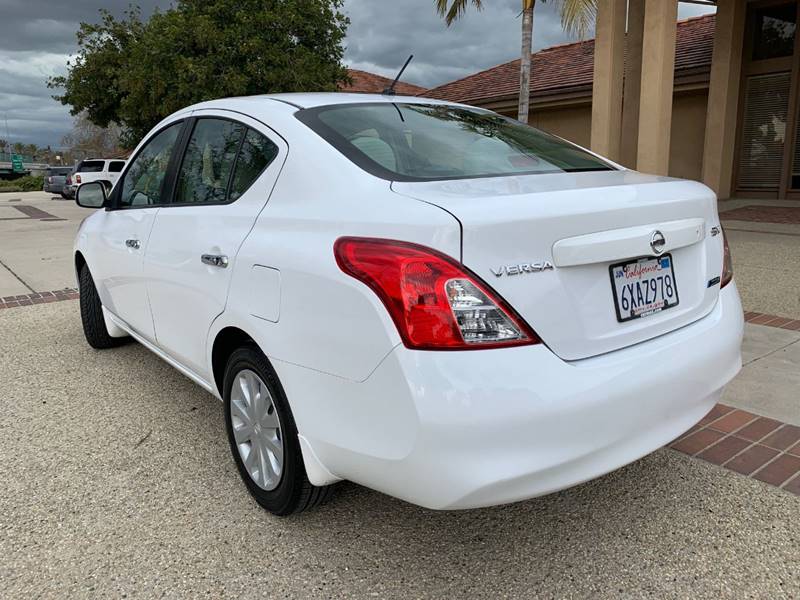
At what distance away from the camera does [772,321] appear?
5.12 m

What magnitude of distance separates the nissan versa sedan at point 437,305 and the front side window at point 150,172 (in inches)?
23.2

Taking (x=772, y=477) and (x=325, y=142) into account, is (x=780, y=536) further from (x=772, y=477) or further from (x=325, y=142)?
(x=325, y=142)

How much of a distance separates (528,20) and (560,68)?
687cm

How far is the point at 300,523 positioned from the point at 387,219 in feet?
4.21

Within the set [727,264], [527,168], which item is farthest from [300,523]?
[727,264]

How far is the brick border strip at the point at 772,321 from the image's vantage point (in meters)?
4.97

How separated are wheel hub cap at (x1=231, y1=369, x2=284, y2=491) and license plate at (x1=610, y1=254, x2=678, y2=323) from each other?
1.23 m

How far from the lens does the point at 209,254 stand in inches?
105

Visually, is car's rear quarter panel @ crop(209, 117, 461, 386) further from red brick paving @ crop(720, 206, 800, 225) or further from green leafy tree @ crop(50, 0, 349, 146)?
green leafy tree @ crop(50, 0, 349, 146)

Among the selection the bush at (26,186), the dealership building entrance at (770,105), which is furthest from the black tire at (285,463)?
the bush at (26,186)

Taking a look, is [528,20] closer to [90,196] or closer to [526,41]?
[526,41]

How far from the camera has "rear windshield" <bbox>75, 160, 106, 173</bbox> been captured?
89.2ft

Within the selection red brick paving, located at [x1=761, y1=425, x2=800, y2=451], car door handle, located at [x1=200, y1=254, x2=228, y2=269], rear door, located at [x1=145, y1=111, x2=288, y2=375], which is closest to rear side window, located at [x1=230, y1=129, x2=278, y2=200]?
rear door, located at [x1=145, y1=111, x2=288, y2=375]

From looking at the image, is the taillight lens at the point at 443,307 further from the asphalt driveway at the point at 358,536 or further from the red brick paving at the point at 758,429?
the red brick paving at the point at 758,429
